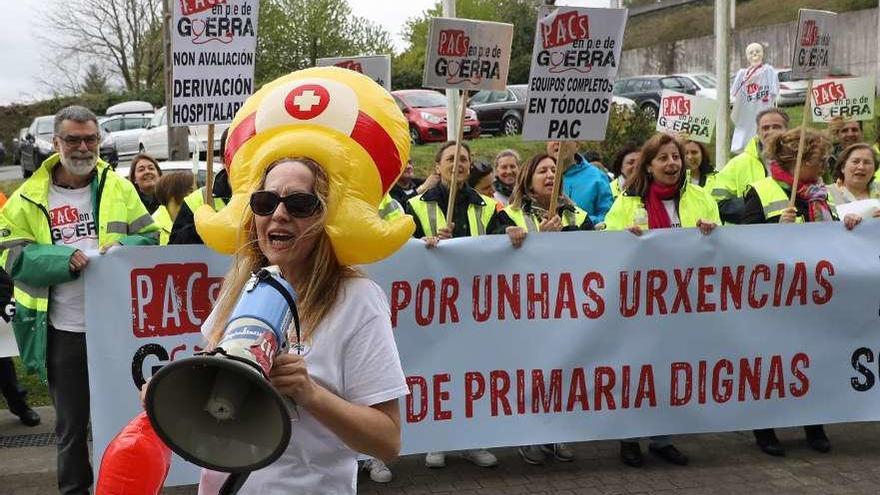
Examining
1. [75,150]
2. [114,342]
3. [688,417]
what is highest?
[75,150]

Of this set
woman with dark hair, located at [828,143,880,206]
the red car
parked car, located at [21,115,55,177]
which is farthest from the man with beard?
parked car, located at [21,115,55,177]

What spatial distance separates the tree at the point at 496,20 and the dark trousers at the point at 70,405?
2576 cm

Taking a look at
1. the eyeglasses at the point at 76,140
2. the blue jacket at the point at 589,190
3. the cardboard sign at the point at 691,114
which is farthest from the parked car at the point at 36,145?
the eyeglasses at the point at 76,140

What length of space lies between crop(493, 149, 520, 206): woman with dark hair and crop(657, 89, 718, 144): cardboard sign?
2844 mm

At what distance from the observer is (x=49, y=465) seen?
6.33 meters

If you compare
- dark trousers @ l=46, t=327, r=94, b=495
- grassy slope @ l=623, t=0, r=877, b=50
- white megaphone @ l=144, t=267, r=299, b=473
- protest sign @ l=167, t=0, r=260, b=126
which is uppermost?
grassy slope @ l=623, t=0, r=877, b=50

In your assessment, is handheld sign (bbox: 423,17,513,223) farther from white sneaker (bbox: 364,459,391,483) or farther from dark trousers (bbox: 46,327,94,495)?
dark trousers (bbox: 46,327,94,495)

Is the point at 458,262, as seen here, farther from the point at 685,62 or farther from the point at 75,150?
the point at 685,62

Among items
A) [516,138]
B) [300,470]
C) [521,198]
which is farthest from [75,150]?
[516,138]

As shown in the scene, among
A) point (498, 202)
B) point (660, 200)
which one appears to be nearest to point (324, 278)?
point (660, 200)

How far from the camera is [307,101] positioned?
2545mm

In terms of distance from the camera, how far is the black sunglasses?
226cm

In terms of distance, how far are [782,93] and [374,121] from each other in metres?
26.4

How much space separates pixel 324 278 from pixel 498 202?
4.59 metres
